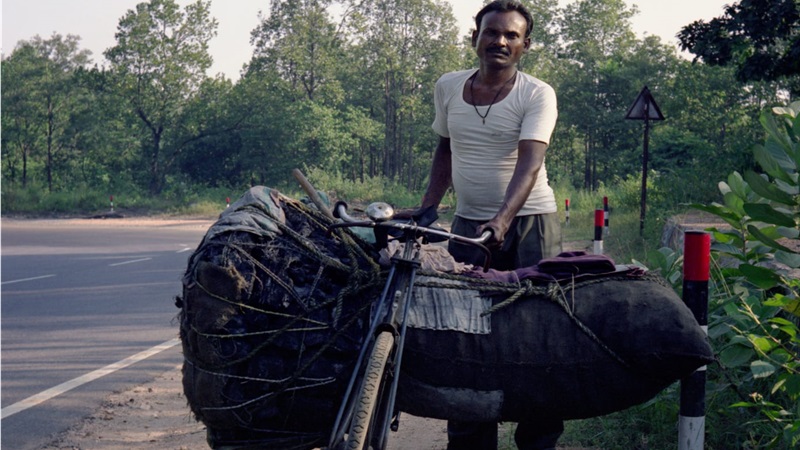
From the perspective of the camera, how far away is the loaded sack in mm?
2939

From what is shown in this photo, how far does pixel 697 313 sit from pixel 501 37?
1325 millimetres

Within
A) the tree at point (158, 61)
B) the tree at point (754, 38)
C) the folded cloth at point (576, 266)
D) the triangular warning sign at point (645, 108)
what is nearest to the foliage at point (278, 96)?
the tree at point (158, 61)

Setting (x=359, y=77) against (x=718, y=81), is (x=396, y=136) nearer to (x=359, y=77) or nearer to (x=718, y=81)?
(x=359, y=77)

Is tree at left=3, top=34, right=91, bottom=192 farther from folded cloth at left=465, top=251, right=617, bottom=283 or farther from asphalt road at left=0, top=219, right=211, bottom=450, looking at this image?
folded cloth at left=465, top=251, right=617, bottom=283

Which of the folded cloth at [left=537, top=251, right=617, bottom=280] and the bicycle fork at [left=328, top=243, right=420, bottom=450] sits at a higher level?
the folded cloth at [left=537, top=251, right=617, bottom=280]

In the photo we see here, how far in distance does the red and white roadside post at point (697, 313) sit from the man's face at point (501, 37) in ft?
3.26

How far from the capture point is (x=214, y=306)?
9.59ft

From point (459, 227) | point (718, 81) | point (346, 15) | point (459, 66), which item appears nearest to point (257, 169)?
point (346, 15)

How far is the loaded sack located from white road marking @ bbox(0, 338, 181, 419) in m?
3.47

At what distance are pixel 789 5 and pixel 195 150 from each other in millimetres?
45327

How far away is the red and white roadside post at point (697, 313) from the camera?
3676 millimetres

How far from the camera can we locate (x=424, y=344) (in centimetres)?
298

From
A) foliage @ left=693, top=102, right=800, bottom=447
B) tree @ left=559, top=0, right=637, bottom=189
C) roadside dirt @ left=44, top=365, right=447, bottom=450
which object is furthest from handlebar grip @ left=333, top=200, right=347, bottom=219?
tree @ left=559, top=0, right=637, bottom=189

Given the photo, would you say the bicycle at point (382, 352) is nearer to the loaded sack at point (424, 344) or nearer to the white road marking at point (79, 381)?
the loaded sack at point (424, 344)
